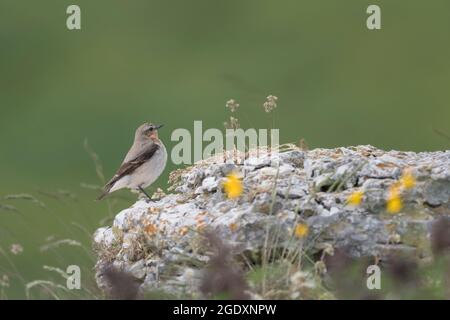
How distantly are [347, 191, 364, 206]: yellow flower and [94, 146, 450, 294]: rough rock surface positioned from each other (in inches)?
2.7

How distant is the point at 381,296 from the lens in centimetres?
927

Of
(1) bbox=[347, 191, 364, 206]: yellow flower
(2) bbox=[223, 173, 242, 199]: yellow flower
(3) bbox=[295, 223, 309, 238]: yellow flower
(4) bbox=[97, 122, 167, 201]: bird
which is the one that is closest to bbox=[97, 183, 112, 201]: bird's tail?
(4) bbox=[97, 122, 167, 201]: bird

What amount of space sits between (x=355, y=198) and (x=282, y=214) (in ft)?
1.71

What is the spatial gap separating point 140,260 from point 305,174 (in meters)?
1.43

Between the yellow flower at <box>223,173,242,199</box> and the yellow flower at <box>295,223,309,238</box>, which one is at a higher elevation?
the yellow flower at <box>223,173,242,199</box>

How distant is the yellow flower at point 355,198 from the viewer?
1041 cm

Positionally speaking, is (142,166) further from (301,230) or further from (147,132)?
(301,230)

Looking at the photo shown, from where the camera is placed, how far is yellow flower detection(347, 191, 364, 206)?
1041 centimetres

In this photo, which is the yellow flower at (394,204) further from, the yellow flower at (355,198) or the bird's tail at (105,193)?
the bird's tail at (105,193)

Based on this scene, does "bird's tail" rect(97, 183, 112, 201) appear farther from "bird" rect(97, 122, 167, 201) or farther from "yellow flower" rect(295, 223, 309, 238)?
"yellow flower" rect(295, 223, 309, 238)

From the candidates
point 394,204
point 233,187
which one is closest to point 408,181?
point 394,204

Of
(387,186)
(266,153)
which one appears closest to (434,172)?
(387,186)

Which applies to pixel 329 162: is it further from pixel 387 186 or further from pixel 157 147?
pixel 157 147

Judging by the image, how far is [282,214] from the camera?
10.5 meters
